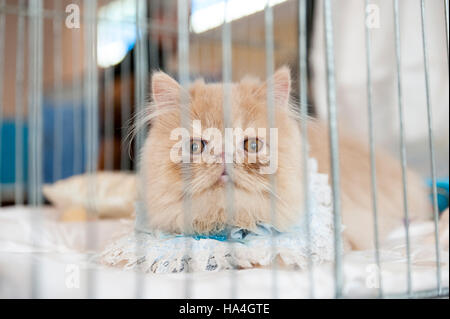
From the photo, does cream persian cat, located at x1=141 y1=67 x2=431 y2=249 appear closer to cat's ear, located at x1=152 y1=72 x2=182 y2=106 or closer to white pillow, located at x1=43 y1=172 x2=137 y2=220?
cat's ear, located at x1=152 y1=72 x2=182 y2=106

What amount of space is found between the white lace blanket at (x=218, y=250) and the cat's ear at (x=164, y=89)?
26 centimetres

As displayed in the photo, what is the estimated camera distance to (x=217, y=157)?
82 cm

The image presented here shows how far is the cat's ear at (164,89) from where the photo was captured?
87cm

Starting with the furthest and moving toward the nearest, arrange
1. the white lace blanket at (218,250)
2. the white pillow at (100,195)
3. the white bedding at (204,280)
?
the white pillow at (100,195), the white lace blanket at (218,250), the white bedding at (204,280)

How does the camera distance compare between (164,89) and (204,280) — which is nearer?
(204,280)

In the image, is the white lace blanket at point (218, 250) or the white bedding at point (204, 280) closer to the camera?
the white bedding at point (204, 280)

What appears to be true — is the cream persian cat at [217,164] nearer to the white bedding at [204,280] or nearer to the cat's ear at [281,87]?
the cat's ear at [281,87]

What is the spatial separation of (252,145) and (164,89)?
20 centimetres

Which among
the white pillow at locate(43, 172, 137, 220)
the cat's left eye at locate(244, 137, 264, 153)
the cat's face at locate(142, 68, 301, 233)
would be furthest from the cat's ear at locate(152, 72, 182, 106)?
the white pillow at locate(43, 172, 137, 220)

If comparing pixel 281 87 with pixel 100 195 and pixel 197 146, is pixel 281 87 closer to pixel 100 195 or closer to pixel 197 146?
pixel 197 146

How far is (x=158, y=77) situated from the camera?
2.88 ft

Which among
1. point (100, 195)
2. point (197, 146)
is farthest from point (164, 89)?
point (100, 195)

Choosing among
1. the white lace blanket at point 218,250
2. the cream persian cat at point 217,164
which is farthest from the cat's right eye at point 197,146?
the white lace blanket at point 218,250
